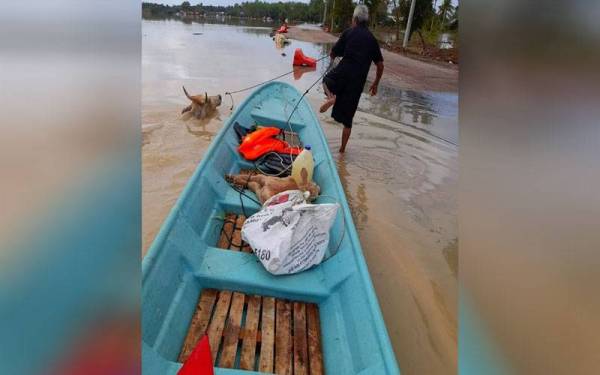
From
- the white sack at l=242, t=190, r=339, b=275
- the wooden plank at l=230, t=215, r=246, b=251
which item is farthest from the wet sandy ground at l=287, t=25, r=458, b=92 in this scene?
the white sack at l=242, t=190, r=339, b=275

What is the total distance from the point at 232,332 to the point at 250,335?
0.11 meters

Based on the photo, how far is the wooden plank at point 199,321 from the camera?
2.19 metres

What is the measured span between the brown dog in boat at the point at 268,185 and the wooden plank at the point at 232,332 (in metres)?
1.23

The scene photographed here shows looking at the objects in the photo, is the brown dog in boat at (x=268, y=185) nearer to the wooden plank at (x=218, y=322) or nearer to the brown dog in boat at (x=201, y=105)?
the wooden plank at (x=218, y=322)

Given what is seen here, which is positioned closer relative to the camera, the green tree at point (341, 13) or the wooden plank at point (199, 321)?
the wooden plank at point (199, 321)

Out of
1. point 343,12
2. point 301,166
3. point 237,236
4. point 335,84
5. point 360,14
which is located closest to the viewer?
point 237,236

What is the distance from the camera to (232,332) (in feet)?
7.75

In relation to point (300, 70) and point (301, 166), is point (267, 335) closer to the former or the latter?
point (301, 166)

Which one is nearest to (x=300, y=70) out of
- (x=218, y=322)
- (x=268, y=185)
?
(x=268, y=185)

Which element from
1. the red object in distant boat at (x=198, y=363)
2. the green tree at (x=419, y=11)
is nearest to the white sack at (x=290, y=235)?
the red object in distant boat at (x=198, y=363)

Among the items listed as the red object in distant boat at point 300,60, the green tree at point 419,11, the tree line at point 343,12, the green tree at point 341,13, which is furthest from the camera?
the green tree at point 341,13
